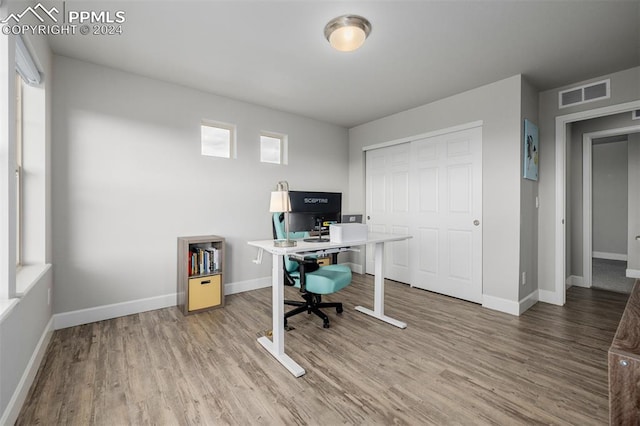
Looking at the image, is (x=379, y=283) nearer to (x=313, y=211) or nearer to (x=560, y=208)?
(x=313, y=211)

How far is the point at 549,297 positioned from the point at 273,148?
13.4 ft

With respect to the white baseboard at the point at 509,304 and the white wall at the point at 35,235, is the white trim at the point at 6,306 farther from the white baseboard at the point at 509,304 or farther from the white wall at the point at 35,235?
the white baseboard at the point at 509,304

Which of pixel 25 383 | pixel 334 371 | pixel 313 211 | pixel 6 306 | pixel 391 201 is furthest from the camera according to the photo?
pixel 391 201

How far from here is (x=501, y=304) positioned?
3.10 m

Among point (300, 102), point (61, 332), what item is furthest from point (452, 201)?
point (61, 332)

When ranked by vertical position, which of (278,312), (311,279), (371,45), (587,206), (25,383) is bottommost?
(25,383)

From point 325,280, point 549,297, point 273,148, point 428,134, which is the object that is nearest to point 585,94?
point 428,134

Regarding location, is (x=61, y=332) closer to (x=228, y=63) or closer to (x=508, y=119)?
Answer: (x=228, y=63)

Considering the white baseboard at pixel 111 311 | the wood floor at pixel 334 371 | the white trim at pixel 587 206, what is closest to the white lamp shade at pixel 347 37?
the wood floor at pixel 334 371

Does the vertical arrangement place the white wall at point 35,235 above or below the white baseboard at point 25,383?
above

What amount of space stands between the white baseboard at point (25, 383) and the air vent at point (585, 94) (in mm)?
5323

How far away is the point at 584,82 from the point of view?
310 centimetres

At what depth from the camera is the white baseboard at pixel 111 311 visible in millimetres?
2637

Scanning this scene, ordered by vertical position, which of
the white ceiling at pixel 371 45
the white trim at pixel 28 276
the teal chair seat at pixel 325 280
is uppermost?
the white ceiling at pixel 371 45
